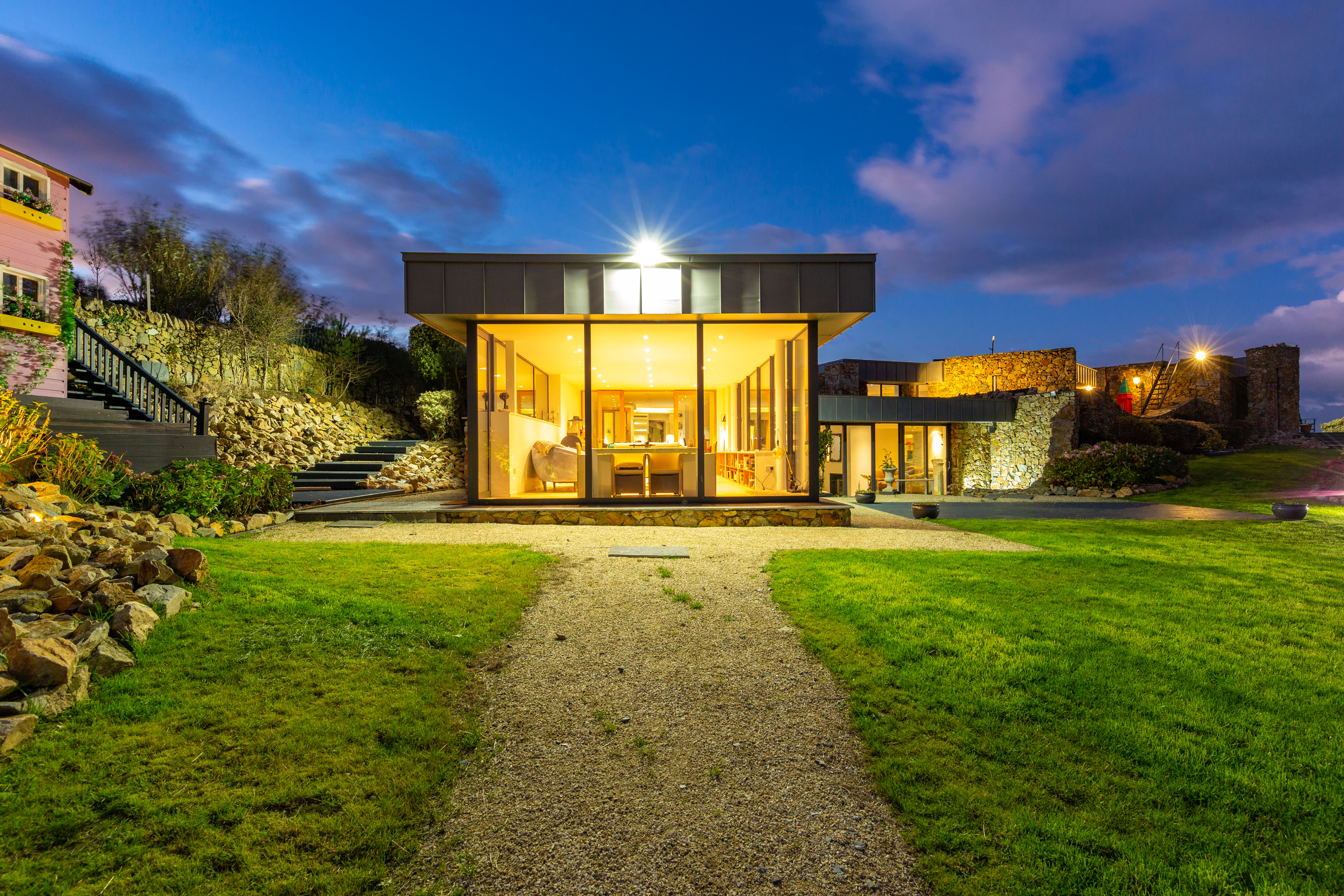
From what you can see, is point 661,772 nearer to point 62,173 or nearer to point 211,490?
point 211,490

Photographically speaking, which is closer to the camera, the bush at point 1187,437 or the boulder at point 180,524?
the boulder at point 180,524

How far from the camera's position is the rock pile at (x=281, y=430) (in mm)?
12125

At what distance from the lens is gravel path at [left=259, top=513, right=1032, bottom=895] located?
1.74 m

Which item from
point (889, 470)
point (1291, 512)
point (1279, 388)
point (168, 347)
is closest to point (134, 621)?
point (168, 347)

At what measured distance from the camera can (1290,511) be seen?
892cm

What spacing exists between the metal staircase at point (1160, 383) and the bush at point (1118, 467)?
34.4 feet

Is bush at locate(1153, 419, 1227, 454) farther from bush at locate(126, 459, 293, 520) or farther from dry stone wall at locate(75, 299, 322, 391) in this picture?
dry stone wall at locate(75, 299, 322, 391)

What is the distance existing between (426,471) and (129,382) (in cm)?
545

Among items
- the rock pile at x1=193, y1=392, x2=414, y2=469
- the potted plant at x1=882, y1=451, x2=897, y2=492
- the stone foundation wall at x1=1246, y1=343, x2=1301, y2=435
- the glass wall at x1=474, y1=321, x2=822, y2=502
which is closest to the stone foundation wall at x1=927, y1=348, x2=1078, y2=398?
the potted plant at x1=882, y1=451, x2=897, y2=492

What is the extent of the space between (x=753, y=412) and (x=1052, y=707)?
10.6m

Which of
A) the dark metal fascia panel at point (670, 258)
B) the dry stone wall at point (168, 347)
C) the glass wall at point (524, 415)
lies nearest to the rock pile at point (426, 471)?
the glass wall at point (524, 415)

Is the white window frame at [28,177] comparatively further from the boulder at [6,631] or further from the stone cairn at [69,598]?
the boulder at [6,631]

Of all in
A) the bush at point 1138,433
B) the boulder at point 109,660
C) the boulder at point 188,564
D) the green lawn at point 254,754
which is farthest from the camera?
the bush at point 1138,433

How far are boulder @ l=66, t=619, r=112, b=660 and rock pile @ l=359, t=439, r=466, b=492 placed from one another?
33.1 feet
